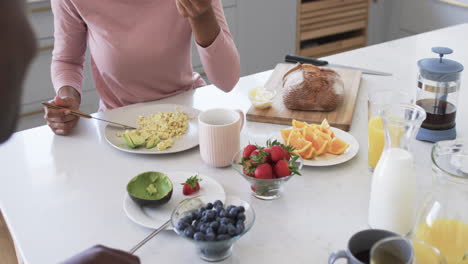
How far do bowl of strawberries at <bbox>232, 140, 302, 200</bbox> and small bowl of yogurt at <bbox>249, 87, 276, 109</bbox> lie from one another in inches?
13.7

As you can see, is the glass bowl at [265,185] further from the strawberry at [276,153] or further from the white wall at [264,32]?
the white wall at [264,32]

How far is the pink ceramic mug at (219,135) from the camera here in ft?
3.71

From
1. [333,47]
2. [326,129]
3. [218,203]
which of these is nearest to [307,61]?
[326,129]

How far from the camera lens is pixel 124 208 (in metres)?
1.01

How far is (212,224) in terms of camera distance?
85cm

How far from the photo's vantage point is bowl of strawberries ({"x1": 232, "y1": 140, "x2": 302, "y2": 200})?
100 cm

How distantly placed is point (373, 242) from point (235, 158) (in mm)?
374

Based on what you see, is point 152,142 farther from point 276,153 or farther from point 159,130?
point 276,153

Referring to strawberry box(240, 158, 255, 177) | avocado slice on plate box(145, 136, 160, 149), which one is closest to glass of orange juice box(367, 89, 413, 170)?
strawberry box(240, 158, 255, 177)

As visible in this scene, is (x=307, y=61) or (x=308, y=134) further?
(x=307, y=61)

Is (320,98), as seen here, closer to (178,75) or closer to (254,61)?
(178,75)

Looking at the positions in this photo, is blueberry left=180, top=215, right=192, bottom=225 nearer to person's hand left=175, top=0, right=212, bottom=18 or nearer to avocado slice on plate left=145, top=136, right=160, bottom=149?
avocado slice on plate left=145, top=136, right=160, bottom=149

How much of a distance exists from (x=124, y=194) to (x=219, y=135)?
23 cm

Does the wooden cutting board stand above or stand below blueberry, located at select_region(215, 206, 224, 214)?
below
